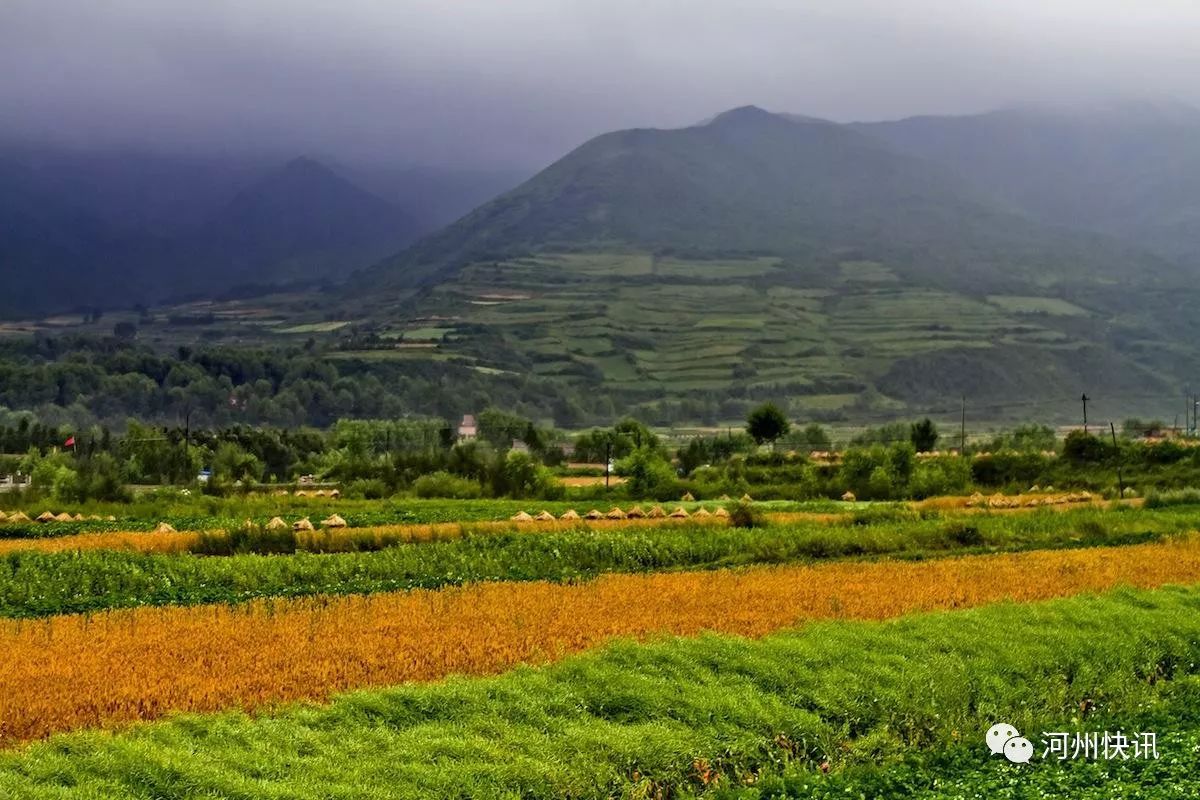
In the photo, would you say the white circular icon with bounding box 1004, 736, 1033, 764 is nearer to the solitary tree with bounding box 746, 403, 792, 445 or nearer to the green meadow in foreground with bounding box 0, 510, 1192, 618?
the green meadow in foreground with bounding box 0, 510, 1192, 618

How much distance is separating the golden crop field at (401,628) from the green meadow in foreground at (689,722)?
3.67 feet

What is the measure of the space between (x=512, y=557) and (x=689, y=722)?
13.4m

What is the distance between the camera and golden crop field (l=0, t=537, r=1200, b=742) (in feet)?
41.7

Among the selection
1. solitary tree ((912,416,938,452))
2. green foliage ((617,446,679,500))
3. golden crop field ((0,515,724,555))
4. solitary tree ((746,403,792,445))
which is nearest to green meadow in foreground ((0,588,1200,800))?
golden crop field ((0,515,724,555))

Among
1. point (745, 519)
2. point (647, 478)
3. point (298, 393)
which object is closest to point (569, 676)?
point (745, 519)

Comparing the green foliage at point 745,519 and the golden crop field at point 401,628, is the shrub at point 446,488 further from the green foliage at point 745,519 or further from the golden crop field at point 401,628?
the golden crop field at point 401,628

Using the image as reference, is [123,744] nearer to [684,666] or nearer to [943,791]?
[684,666]

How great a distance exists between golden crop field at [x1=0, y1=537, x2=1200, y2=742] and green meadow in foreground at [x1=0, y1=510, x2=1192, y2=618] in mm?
2289

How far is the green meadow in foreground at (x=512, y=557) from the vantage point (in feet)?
71.1

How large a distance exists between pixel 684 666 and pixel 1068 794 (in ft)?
13.5

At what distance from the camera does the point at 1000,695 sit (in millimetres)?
14562

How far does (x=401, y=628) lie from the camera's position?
16.3m

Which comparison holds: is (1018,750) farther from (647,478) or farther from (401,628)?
(647,478)

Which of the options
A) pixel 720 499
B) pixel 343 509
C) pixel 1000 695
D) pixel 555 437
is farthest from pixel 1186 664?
pixel 555 437
